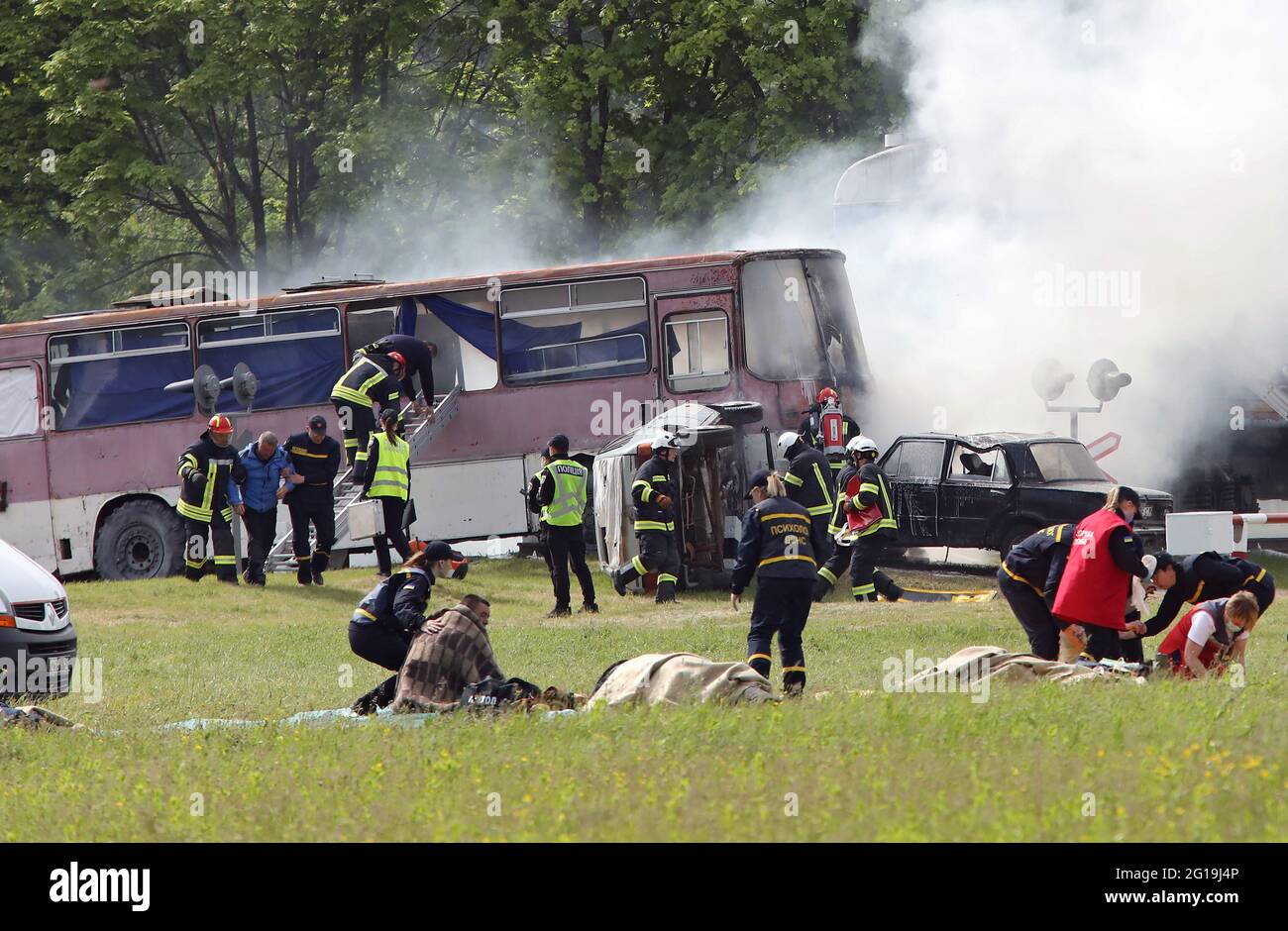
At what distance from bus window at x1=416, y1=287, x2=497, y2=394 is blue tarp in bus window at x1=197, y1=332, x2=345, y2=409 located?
3.75ft

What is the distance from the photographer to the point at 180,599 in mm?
17734

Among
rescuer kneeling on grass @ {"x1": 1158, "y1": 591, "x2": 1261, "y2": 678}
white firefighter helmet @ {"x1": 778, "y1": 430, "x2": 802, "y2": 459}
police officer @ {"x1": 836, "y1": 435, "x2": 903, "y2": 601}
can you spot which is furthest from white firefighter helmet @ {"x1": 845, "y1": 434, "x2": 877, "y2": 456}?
rescuer kneeling on grass @ {"x1": 1158, "y1": 591, "x2": 1261, "y2": 678}

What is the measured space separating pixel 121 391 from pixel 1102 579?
46.7 ft

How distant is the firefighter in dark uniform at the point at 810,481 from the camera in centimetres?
1712

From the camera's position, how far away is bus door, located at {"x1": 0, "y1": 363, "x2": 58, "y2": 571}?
21.5 metres

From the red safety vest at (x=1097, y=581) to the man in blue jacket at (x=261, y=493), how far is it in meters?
9.92

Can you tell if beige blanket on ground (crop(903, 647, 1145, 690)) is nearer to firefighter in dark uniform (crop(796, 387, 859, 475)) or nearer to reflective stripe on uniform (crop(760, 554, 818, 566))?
reflective stripe on uniform (crop(760, 554, 818, 566))

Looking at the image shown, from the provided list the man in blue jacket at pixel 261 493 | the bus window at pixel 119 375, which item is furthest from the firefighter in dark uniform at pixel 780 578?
the bus window at pixel 119 375

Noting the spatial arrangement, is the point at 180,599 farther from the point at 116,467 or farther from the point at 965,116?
the point at 965,116

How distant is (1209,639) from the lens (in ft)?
35.0

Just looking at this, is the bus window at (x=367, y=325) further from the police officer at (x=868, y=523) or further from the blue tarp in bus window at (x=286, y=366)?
the police officer at (x=868, y=523)

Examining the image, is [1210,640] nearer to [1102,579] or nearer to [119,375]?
[1102,579]

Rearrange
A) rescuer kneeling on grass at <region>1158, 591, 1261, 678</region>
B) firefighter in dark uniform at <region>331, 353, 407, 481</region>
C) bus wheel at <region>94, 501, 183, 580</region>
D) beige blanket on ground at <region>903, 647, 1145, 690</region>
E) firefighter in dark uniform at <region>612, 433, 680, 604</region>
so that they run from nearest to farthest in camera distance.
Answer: beige blanket on ground at <region>903, 647, 1145, 690</region> < rescuer kneeling on grass at <region>1158, 591, 1261, 678</region> < firefighter in dark uniform at <region>612, 433, 680, 604</region> < firefighter in dark uniform at <region>331, 353, 407, 481</region> < bus wheel at <region>94, 501, 183, 580</region>

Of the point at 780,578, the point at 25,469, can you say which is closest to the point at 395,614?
A: the point at 780,578
